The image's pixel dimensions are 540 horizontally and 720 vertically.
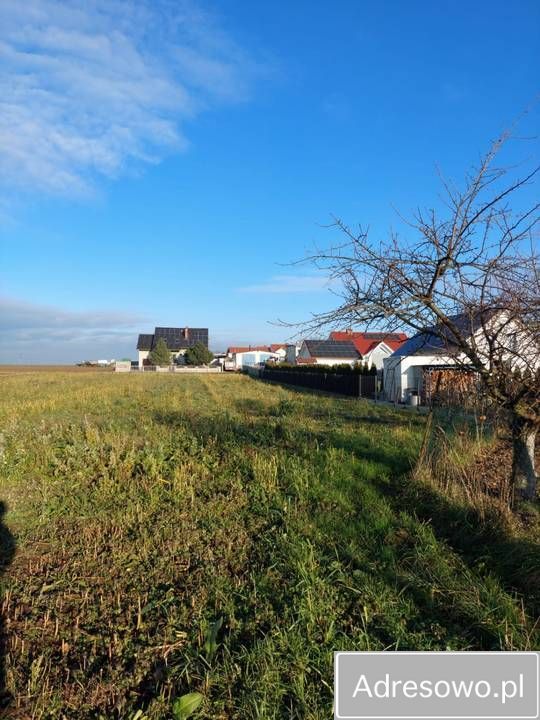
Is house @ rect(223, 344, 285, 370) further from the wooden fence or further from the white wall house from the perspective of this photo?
the wooden fence

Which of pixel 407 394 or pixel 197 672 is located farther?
pixel 407 394

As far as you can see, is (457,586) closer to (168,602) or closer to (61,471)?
(168,602)

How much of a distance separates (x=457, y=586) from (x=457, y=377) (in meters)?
3.49

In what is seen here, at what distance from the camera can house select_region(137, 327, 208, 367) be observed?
84.7 m

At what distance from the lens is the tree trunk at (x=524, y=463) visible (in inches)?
193

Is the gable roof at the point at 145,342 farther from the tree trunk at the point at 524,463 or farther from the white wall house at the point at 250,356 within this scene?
the tree trunk at the point at 524,463

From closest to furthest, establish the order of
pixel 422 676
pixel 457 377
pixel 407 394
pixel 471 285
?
1. pixel 422 676
2. pixel 471 285
3. pixel 457 377
4. pixel 407 394

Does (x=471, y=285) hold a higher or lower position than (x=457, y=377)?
higher

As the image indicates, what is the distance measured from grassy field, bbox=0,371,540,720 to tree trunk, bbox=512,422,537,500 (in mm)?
A: 940

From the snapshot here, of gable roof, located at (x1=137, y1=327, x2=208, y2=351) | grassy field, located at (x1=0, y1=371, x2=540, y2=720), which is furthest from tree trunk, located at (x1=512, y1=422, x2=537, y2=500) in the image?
gable roof, located at (x1=137, y1=327, x2=208, y2=351)

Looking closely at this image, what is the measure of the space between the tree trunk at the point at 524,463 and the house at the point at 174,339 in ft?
262

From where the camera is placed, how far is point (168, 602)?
327cm

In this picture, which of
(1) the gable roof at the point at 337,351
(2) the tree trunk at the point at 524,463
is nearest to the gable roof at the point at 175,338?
(1) the gable roof at the point at 337,351

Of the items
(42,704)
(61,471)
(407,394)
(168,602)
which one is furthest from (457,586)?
(407,394)
